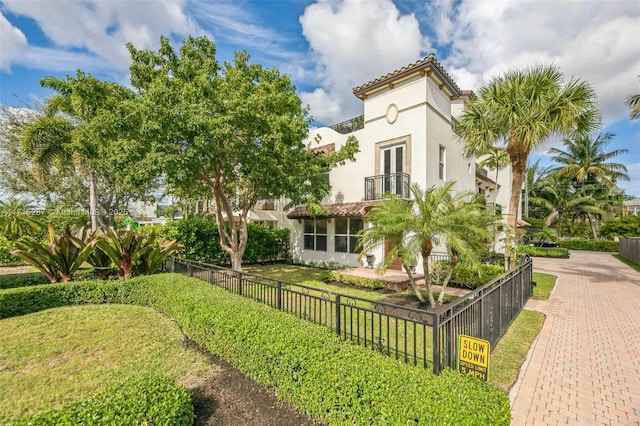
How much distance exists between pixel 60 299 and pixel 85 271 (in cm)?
171

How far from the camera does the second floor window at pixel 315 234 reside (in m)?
16.1

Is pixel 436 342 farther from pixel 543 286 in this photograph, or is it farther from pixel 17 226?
pixel 17 226

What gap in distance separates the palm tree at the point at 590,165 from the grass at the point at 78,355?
119ft

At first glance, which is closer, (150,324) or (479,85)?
(150,324)

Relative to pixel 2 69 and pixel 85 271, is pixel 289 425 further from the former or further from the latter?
pixel 2 69

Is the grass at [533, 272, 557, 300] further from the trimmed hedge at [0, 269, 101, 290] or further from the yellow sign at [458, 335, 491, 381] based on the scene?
the trimmed hedge at [0, 269, 101, 290]

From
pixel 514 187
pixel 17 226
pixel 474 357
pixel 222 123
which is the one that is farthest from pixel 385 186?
pixel 17 226

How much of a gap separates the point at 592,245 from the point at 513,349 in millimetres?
32186

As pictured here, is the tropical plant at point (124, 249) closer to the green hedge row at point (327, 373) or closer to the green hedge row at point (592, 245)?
the green hedge row at point (327, 373)

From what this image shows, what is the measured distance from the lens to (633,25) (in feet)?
30.1

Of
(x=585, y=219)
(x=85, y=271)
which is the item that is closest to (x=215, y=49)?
(x=85, y=271)

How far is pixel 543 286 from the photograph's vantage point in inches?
443

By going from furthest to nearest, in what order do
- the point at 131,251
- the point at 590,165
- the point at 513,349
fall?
the point at 590,165
the point at 131,251
the point at 513,349

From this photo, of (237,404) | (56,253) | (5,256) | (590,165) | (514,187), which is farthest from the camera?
(590,165)
